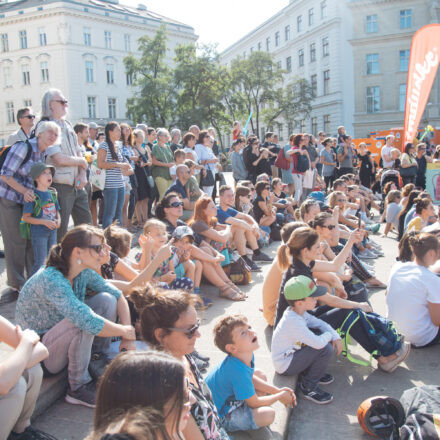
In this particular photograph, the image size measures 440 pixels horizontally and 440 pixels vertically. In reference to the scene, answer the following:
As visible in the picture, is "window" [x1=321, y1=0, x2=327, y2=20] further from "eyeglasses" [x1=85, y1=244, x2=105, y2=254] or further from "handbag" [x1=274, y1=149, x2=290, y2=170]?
"eyeglasses" [x1=85, y1=244, x2=105, y2=254]

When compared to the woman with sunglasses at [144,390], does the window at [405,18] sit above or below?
above

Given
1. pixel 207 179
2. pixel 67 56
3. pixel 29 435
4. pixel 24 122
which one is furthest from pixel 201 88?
pixel 29 435

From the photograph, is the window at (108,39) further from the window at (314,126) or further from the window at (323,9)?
the window at (314,126)

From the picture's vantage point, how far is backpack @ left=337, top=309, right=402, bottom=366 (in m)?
3.68

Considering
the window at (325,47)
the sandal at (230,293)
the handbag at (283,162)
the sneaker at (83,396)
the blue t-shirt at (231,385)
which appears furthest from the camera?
the window at (325,47)

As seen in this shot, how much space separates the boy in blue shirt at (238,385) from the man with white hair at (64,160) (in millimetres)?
2828

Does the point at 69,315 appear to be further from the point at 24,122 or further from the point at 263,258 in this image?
the point at 263,258

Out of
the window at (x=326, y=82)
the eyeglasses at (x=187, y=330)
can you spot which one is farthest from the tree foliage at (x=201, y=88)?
the eyeglasses at (x=187, y=330)

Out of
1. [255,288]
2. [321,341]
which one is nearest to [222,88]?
[255,288]

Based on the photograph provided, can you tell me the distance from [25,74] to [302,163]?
49.6 m

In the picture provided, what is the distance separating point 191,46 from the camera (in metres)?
37.8

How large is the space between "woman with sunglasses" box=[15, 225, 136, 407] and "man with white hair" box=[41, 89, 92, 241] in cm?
203

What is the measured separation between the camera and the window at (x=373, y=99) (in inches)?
1688

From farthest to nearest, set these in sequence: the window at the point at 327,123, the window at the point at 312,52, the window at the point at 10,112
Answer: the window at the point at 10,112 < the window at the point at 312,52 < the window at the point at 327,123
